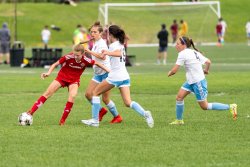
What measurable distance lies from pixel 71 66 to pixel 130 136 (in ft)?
9.11

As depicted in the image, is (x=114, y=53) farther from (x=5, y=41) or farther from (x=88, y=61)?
(x=5, y=41)

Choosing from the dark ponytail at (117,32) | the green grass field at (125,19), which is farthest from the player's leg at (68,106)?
the green grass field at (125,19)

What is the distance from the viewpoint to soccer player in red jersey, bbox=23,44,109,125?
16531 mm

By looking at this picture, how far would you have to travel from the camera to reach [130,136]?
1455 cm

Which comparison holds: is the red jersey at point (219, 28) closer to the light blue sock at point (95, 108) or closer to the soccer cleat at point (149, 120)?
the light blue sock at point (95, 108)

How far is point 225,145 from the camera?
13.3 meters

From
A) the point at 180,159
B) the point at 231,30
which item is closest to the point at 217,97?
the point at 180,159

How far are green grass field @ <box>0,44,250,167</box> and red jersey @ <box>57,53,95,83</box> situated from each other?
94 centimetres

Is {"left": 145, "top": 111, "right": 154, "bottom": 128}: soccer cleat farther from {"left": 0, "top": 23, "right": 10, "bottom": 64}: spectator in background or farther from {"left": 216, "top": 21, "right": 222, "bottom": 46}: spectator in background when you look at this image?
{"left": 216, "top": 21, "right": 222, "bottom": 46}: spectator in background

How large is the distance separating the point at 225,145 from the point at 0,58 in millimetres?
35373

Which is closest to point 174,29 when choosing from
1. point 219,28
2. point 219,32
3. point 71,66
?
point 219,32

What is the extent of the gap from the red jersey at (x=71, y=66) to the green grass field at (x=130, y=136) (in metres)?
0.94

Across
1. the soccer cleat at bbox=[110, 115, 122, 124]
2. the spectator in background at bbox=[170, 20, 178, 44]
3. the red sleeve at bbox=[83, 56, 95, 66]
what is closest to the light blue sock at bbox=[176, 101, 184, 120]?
the soccer cleat at bbox=[110, 115, 122, 124]

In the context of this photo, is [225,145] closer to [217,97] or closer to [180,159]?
[180,159]
